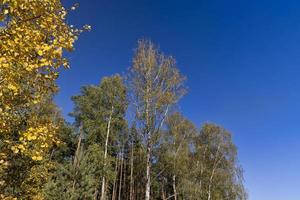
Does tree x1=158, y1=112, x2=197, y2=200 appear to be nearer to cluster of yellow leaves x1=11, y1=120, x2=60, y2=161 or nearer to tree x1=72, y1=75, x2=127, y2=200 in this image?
tree x1=72, y1=75, x2=127, y2=200

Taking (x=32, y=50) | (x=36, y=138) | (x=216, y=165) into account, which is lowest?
(x=36, y=138)

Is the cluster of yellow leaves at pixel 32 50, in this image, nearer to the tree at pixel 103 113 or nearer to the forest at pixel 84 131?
the forest at pixel 84 131

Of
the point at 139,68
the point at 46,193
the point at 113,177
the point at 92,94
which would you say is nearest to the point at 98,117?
the point at 92,94

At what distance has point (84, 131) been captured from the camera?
1489 inches

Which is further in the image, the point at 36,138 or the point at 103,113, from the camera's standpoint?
the point at 103,113

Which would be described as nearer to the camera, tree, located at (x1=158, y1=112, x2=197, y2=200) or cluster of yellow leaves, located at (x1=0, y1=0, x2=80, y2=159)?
cluster of yellow leaves, located at (x1=0, y1=0, x2=80, y2=159)

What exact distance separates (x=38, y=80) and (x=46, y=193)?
10912mm

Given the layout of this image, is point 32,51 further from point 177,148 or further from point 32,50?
point 177,148

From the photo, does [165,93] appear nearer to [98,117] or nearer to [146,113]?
[146,113]

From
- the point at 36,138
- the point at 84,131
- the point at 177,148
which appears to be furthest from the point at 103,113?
the point at 36,138

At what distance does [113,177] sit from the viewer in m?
32.9

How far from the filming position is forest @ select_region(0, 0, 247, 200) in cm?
513

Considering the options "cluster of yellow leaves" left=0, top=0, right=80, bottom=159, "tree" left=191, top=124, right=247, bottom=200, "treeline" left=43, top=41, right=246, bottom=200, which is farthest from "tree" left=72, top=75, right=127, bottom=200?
"cluster of yellow leaves" left=0, top=0, right=80, bottom=159

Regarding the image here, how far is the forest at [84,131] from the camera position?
513cm
